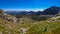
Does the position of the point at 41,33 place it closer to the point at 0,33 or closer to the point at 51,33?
the point at 51,33

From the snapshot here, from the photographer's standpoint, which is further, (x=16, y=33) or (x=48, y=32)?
(x=16, y=33)

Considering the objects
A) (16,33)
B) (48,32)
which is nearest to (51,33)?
(48,32)

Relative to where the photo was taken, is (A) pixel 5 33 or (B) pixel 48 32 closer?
(B) pixel 48 32

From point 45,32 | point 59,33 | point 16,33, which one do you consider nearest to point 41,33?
point 45,32

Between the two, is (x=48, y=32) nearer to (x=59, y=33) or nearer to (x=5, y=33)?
(x=59, y=33)

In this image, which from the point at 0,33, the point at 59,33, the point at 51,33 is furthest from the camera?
the point at 0,33

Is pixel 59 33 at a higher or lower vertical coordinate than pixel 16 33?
higher

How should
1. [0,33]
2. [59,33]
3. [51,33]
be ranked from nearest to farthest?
1. [59,33]
2. [51,33]
3. [0,33]

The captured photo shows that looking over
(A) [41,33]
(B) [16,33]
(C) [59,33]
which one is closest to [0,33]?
(B) [16,33]
